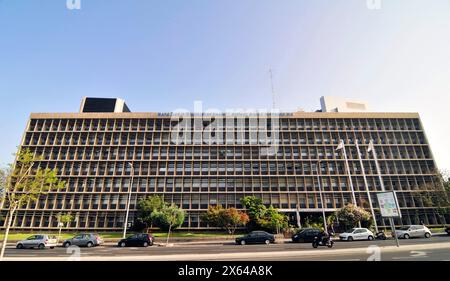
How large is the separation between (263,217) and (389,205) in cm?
2387

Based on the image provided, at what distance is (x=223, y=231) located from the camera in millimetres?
38750

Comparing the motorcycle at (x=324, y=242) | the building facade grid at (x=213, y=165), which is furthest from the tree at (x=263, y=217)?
the motorcycle at (x=324, y=242)

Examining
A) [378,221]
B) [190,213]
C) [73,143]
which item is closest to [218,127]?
[190,213]

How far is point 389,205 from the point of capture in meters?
12.6

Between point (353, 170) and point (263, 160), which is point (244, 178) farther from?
point (353, 170)

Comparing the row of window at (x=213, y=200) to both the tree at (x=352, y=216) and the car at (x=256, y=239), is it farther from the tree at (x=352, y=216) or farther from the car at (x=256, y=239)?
the car at (x=256, y=239)

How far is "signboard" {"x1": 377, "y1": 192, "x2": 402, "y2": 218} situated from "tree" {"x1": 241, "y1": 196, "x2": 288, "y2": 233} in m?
20.9

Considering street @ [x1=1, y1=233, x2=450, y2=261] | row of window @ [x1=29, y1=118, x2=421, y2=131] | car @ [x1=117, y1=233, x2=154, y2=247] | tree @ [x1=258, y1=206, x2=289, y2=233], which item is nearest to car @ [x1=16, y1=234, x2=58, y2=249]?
street @ [x1=1, y1=233, x2=450, y2=261]

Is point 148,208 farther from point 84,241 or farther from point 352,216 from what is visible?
point 352,216

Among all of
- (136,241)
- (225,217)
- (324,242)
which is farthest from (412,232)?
(136,241)

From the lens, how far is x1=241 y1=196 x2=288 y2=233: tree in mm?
32531

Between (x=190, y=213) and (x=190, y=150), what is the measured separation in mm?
13024

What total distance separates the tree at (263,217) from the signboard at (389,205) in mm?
20894
